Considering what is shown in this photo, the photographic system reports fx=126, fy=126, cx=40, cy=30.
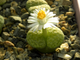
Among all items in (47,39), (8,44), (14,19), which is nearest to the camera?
(47,39)

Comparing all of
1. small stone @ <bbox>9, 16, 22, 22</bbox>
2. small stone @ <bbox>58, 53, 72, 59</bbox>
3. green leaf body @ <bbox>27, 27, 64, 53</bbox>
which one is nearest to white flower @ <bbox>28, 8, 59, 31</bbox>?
green leaf body @ <bbox>27, 27, 64, 53</bbox>

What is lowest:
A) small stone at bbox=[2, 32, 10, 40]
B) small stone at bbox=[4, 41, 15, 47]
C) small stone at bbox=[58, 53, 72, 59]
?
small stone at bbox=[58, 53, 72, 59]

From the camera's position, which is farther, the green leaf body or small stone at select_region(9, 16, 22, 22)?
small stone at select_region(9, 16, 22, 22)

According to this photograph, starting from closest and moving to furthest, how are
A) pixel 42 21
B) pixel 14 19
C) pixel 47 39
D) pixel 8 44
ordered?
1. pixel 42 21
2. pixel 47 39
3. pixel 8 44
4. pixel 14 19

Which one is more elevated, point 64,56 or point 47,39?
point 47,39

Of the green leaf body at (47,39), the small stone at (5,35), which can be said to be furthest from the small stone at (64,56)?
the small stone at (5,35)

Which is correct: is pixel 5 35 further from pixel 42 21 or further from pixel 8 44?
pixel 42 21

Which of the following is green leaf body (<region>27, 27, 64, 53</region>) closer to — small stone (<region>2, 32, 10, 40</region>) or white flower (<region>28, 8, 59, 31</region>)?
white flower (<region>28, 8, 59, 31</region>)

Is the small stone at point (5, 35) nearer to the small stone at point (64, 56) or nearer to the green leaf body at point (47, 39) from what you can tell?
the green leaf body at point (47, 39)

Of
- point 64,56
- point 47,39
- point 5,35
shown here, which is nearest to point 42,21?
point 47,39

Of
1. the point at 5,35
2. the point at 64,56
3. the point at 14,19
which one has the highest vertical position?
the point at 14,19

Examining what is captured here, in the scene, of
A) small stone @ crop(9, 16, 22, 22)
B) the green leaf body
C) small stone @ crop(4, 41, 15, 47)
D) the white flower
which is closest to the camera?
the white flower

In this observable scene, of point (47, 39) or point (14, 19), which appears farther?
point (14, 19)
